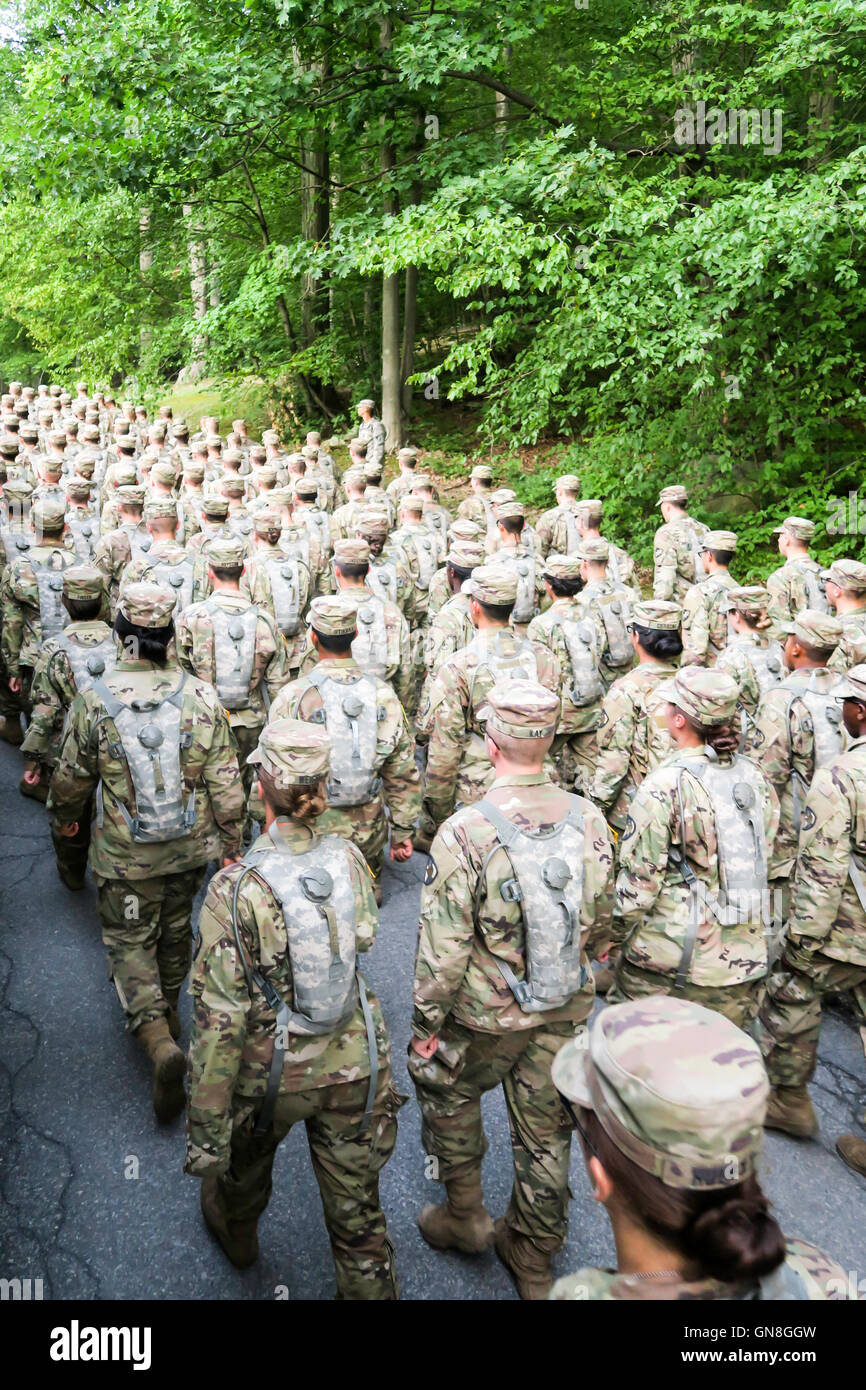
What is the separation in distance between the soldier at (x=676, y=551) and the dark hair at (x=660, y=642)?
14.4ft

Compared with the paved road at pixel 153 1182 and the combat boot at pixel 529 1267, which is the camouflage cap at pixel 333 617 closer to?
the paved road at pixel 153 1182

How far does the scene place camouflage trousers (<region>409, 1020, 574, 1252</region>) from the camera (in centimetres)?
329

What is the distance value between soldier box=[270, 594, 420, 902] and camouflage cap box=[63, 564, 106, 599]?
1423mm

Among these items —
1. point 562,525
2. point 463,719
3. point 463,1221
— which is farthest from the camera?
point 562,525

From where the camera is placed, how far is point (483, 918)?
10.6 ft

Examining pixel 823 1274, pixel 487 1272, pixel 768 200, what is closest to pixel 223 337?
pixel 768 200

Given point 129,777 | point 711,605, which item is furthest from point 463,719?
point 711,605

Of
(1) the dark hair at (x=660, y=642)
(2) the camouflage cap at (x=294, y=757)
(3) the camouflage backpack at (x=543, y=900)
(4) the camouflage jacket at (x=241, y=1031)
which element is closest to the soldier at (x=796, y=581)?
(1) the dark hair at (x=660, y=642)

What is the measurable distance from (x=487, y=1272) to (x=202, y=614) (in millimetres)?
4212

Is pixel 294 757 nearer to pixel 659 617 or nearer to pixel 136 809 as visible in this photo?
pixel 136 809

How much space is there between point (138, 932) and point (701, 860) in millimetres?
2779

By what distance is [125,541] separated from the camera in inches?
340

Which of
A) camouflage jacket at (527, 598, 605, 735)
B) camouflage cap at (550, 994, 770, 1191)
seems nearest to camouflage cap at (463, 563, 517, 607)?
camouflage jacket at (527, 598, 605, 735)

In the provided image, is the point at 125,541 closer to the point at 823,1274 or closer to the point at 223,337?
the point at 823,1274
